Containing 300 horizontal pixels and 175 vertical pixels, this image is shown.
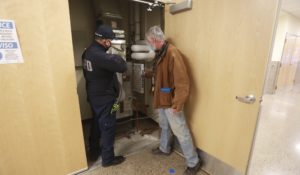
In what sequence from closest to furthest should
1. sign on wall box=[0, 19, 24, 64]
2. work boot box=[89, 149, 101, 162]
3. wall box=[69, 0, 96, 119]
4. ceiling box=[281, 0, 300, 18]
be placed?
1. sign on wall box=[0, 19, 24, 64]
2. work boot box=[89, 149, 101, 162]
3. wall box=[69, 0, 96, 119]
4. ceiling box=[281, 0, 300, 18]

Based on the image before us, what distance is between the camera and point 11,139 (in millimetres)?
1353

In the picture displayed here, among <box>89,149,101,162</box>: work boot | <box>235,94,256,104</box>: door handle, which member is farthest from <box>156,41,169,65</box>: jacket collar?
<box>89,149,101,162</box>: work boot

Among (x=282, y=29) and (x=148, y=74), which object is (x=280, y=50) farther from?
(x=148, y=74)

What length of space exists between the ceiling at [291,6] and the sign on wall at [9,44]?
5.39 metres

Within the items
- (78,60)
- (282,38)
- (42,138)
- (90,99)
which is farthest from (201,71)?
(282,38)

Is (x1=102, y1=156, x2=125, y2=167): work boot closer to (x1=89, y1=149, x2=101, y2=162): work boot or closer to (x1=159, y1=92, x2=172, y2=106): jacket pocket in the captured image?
(x1=89, y1=149, x2=101, y2=162): work boot

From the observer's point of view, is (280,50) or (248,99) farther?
(280,50)

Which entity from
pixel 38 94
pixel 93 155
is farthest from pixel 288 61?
pixel 38 94

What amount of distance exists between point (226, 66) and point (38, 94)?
1.70m

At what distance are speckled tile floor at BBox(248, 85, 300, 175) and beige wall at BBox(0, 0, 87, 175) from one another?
6.94ft

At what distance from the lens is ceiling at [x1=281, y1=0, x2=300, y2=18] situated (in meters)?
3.94

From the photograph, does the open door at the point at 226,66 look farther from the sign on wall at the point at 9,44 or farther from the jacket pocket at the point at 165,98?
the sign on wall at the point at 9,44

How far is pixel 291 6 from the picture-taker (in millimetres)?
4301

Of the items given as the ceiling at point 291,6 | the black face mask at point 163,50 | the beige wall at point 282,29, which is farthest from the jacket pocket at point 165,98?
the beige wall at point 282,29
